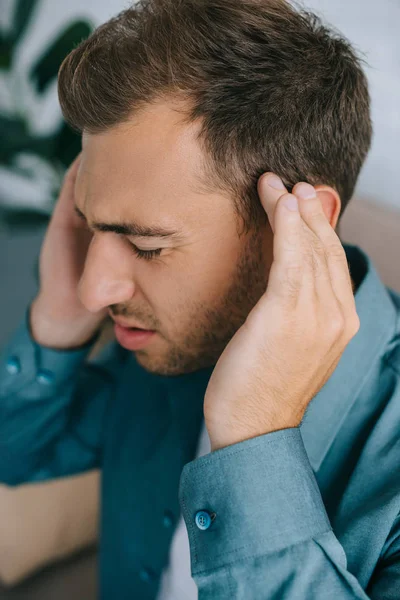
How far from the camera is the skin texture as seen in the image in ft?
3.10

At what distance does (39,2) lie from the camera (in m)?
2.36

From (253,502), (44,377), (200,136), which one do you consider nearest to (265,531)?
(253,502)

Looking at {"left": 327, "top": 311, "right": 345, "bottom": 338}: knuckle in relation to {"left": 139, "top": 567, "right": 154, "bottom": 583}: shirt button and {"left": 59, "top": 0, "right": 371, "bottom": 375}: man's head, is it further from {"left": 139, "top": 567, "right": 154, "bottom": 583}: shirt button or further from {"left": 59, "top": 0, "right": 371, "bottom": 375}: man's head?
{"left": 139, "top": 567, "right": 154, "bottom": 583}: shirt button

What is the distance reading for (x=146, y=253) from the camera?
40.3 inches

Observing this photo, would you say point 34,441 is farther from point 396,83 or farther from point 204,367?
point 396,83

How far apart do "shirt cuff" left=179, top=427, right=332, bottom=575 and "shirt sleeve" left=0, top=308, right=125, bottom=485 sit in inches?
24.5

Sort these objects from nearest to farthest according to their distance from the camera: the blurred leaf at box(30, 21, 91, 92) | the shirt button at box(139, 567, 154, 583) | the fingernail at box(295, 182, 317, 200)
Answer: the fingernail at box(295, 182, 317, 200) → the shirt button at box(139, 567, 154, 583) → the blurred leaf at box(30, 21, 91, 92)

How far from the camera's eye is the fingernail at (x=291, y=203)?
87cm

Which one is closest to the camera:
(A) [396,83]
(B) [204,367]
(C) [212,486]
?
(C) [212,486]

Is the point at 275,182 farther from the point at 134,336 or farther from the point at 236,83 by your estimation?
the point at 134,336

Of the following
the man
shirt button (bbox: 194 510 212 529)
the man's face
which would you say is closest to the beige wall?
the man

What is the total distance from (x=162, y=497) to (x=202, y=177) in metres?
0.72

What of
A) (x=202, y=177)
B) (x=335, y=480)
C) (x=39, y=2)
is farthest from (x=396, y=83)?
(x=39, y=2)

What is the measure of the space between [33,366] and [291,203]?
2.59 ft
